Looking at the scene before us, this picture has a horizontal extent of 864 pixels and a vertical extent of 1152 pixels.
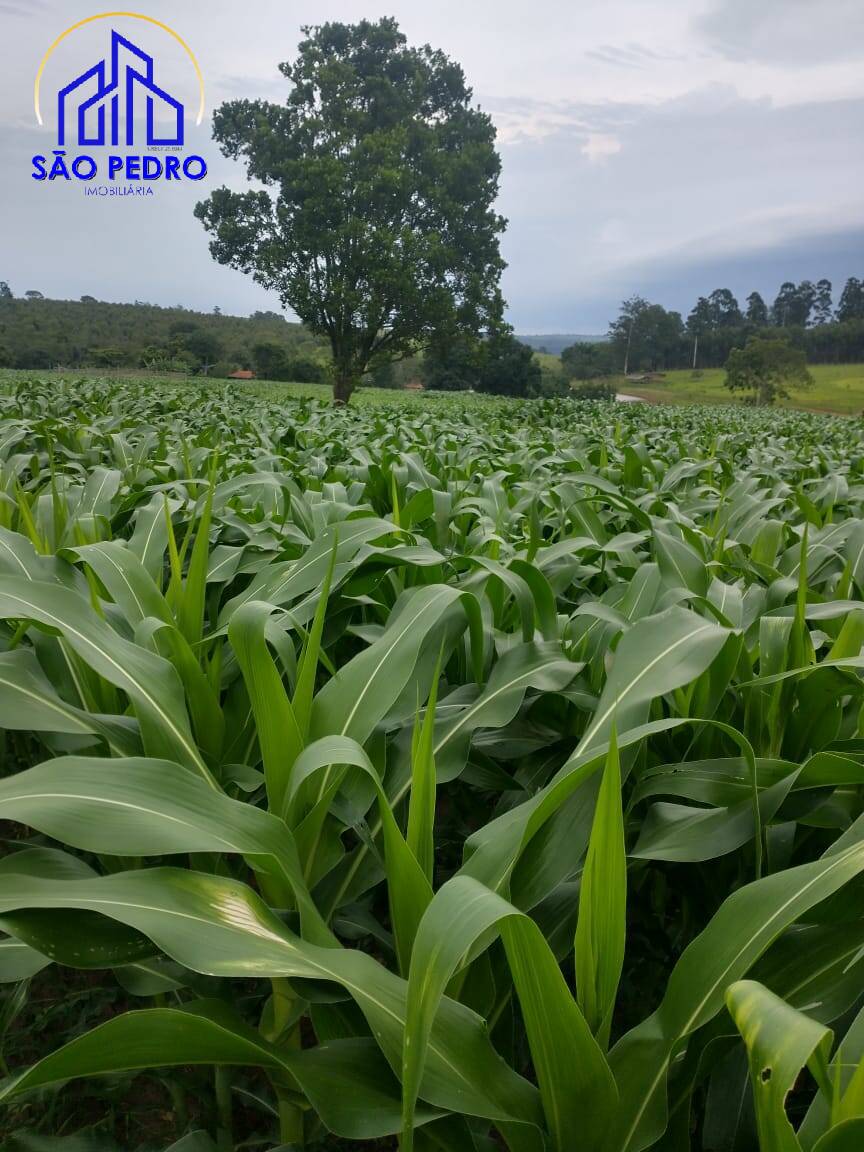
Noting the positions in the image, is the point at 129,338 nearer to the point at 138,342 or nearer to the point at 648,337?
the point at 138,342

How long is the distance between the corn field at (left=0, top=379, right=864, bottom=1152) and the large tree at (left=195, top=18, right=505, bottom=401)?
21.5 metres

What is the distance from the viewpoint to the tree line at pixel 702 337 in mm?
58106

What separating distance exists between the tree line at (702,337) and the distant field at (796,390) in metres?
1.76

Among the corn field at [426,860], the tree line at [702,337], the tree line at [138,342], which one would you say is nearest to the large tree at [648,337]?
the tree line at [702,337]

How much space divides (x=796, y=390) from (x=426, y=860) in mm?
53814

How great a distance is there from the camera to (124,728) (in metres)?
0.91

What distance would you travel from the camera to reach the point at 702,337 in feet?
210

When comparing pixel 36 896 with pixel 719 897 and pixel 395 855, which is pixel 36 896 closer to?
pixel 395 855

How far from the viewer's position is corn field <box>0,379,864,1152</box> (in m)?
0.55

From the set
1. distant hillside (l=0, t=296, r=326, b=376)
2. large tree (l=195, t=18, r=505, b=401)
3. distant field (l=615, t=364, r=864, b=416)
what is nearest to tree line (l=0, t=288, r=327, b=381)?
distant hillside (l=0, t=296, r=326, b=376)

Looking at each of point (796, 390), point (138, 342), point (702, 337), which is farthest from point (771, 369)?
point (138, 342)

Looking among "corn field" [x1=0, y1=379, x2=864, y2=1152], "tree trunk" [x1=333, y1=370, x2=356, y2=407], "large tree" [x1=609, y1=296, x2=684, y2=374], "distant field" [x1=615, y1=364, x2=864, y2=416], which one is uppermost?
"large tree" [x1=609, y1=296, x2=684, y2=374]

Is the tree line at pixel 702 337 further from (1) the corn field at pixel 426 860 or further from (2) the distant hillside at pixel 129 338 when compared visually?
(1) the corn field at pixel 426 860

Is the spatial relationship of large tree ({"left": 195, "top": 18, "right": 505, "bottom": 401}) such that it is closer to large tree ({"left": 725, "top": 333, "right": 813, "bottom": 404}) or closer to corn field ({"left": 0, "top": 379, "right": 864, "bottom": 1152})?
corn field ({"left": 0, "top": 379, "right": 864, "bottom": 1152})
